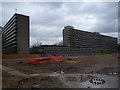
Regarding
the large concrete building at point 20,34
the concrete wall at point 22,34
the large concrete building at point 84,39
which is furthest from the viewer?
the large concrete building at point 84,39

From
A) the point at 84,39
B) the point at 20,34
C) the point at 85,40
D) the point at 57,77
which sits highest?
the point at 20,34

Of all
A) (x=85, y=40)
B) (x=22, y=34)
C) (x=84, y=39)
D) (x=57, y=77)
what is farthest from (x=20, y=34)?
(x=85, y=40)

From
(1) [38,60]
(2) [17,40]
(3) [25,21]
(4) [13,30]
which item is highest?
(3) [25,21]

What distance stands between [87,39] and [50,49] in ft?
170

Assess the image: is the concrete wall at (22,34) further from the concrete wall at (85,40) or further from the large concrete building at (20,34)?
the concrete wall at (85,40)

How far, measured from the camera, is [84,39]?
105 metres

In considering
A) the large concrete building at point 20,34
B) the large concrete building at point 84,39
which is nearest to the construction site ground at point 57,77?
the large concrete building at point 20,34

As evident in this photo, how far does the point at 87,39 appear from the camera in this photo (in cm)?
10750

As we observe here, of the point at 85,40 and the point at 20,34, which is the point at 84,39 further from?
the point at 20,34

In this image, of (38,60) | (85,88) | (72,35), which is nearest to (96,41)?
(72,35)

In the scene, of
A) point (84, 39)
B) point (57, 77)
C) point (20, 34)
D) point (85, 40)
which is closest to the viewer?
point (57, 77)

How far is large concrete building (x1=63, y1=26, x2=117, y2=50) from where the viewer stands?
9812 cm

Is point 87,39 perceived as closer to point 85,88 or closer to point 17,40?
point 17,40

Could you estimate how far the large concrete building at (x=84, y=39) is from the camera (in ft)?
322
